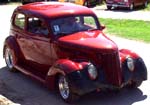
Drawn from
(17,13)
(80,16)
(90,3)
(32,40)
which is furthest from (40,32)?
(90,3)

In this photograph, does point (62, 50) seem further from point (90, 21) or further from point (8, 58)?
point (8, 58)

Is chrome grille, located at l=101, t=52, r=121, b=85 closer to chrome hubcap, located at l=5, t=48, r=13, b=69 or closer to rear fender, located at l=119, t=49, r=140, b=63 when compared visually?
rear fender, located at l=119, t=49, r=140, b=63

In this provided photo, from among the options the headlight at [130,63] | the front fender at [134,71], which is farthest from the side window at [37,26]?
the headlight at [130,63]

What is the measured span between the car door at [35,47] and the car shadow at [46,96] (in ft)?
1.25

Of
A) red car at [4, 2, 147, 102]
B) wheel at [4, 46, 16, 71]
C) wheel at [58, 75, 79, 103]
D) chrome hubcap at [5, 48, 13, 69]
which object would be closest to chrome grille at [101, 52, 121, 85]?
red car at [4, 2, 147, 102]

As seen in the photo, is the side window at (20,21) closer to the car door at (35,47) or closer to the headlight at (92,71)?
the car door at (35,47)

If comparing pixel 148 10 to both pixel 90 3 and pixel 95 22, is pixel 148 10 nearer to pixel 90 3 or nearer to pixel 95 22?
pixel 90 3

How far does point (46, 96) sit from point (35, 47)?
4.68 feet

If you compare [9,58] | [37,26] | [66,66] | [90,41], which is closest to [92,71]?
[66,66]

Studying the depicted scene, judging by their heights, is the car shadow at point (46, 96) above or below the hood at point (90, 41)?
below

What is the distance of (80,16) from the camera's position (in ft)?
31.9

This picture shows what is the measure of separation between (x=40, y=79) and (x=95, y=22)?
6.48 ft

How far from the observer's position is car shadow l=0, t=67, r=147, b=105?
8.53 meters

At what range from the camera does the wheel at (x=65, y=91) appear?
27.0ft
